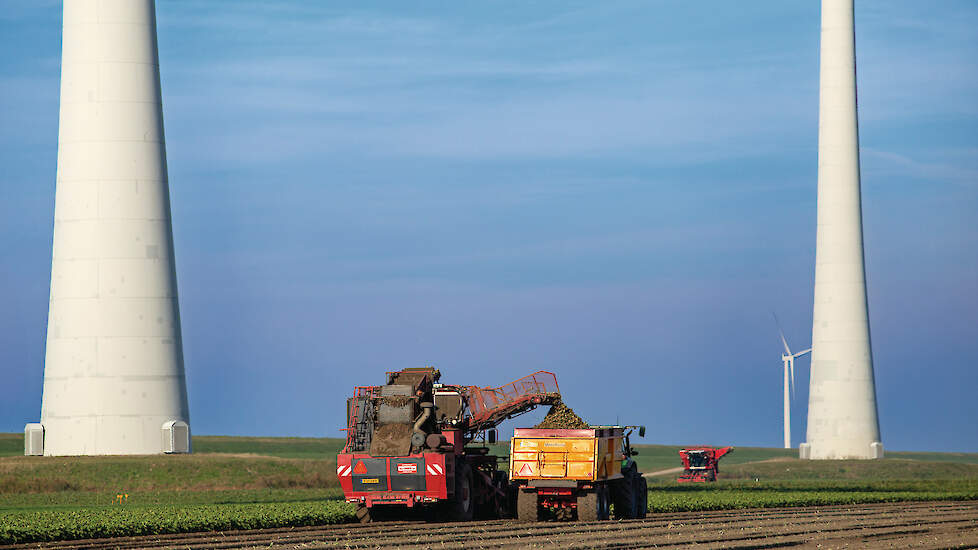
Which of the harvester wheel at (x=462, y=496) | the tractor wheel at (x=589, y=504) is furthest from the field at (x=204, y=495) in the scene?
the tractor wheel at (x=589, y=504)

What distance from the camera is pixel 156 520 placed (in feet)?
135

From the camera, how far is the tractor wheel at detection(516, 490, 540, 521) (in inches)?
1640

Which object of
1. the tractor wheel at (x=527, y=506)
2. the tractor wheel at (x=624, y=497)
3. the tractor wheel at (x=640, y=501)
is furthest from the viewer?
the tractor wheel at (x=640, y=501)

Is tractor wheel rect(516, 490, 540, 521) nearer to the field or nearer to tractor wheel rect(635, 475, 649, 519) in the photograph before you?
tractor wheel rect(635, 475, 649, 519)

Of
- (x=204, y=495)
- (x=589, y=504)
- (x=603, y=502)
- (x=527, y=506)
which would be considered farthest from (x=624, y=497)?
(x=204, y=495)

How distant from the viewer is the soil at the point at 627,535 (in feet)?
112

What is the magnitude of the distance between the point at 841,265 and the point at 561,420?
48697mm

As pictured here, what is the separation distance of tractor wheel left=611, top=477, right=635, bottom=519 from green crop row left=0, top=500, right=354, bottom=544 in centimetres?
786

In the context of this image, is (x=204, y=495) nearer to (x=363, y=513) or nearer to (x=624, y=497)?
(x=363, y=513)

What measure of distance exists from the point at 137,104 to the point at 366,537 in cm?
3714

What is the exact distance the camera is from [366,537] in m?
36.4

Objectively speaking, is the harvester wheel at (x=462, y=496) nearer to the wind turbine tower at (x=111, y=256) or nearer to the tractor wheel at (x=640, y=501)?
the tractor wheel at (x=640, y=501)

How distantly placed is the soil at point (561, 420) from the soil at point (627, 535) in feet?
13.2

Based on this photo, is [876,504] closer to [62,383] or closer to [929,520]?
[929,520]
